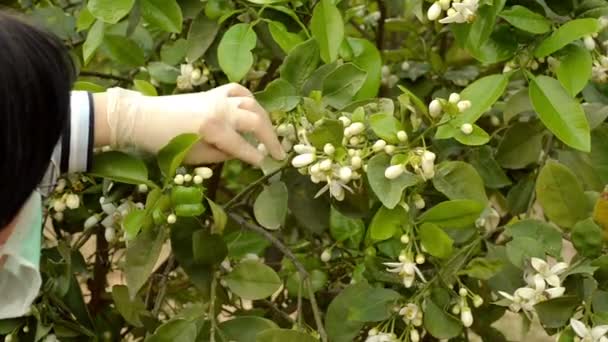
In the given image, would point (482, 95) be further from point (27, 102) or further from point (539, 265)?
point (27, 102)

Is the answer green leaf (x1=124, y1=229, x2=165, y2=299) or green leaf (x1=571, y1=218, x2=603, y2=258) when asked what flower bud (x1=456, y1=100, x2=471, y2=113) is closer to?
green leaf (x1=571, y1=218, x2=603, y2=258)

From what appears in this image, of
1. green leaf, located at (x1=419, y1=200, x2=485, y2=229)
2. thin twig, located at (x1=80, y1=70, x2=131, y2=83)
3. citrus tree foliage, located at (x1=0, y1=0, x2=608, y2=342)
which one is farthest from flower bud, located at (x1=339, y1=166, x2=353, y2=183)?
thin twig, located at (x1=80, y1=70, x2=131, y2=83)

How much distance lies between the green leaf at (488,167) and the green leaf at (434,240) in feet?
0.77

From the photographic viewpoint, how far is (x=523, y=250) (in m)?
0.96

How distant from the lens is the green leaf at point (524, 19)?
96cm

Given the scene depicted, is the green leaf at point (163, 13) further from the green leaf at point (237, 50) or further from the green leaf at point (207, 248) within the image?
the green leaf at point (207, 248)

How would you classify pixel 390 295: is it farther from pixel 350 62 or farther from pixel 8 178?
pixel 8 178

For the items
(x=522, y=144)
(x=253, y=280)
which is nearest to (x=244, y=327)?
(x=253, y=280)

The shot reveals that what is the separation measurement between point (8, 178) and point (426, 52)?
733 mm

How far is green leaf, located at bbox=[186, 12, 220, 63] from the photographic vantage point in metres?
1.08

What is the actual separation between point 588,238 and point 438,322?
160 mm

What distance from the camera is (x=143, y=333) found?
1.29 metres

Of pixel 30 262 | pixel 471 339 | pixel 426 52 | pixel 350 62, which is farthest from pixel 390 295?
pixel 471 339

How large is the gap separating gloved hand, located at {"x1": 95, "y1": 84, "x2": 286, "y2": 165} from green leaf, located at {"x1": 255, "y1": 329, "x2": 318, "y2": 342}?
16 centimetres
